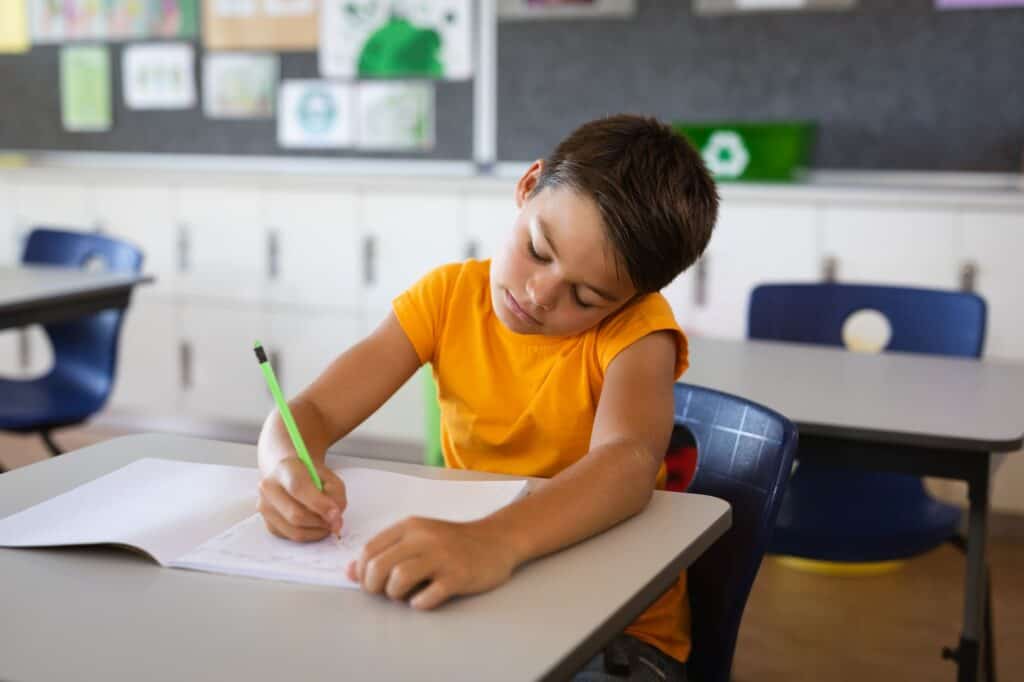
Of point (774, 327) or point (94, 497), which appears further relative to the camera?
point (774, 327)

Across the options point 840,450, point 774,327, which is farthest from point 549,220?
point 774,327

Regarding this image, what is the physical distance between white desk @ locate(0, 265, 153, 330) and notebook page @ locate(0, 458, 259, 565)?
140 cm

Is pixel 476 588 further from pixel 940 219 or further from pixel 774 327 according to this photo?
pixel 940 219

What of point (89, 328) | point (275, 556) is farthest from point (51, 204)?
point (275, 556)

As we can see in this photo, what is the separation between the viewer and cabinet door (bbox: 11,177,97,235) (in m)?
4.05

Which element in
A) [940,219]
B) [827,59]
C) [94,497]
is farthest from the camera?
[827,59]

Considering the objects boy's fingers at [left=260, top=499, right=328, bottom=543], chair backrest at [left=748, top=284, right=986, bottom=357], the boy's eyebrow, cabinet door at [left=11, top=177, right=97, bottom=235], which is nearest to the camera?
boy's fingers at [left=260, top=499, right=328, bottom=543]

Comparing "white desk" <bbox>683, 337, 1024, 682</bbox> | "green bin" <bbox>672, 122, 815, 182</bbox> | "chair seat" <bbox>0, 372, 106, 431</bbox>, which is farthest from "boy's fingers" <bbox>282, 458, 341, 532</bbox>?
"green bin" <bbox>672, 122, 815, 182</bbox>

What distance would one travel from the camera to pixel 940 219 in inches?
122

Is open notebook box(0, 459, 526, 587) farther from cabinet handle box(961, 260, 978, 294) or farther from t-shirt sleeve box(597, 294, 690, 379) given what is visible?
cabinet handle box(961, 260, 978, 294)

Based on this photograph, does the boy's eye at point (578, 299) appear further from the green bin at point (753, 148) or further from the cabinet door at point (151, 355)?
the cabinet door at point (151, 355)

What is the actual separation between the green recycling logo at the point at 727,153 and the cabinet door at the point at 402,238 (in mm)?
723

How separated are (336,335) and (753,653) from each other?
1717mm

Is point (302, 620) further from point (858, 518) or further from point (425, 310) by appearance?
point (858, 518)
